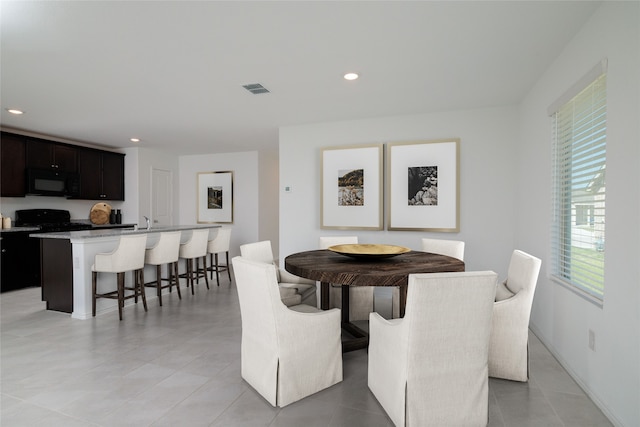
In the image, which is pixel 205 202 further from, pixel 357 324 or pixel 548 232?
pixel 548 232

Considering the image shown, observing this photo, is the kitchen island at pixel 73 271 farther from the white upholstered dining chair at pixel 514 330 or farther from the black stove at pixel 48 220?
the white upholstered dining chair at pixel 514 330

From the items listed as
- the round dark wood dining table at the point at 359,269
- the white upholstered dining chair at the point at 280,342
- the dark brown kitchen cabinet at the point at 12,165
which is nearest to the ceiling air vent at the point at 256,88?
the round dark wood dining table at the point at 359,269

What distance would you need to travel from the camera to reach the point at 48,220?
6066 millimetres

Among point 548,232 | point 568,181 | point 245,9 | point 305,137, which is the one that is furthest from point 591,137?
point 305,137

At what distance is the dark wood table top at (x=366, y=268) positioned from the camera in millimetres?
2193

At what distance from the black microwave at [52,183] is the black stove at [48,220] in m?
0.45

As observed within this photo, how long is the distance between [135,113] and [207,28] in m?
2.72

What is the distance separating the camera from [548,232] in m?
3.05

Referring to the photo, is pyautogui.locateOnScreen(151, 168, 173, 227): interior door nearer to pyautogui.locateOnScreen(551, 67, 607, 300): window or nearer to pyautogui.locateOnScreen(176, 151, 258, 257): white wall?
pyautogui.locateOnScreen(176, 151, 258, 257): white wall

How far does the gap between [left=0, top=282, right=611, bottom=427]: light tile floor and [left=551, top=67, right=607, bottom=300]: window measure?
0.79m

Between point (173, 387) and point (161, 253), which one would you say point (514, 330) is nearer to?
point (173, 387)

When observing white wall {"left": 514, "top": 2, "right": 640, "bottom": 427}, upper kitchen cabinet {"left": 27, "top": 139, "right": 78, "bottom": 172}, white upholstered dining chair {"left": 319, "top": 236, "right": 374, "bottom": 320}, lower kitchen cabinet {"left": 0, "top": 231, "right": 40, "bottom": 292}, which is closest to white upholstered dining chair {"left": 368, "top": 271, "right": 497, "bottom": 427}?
white wall {"left": 514, "top": 2, "right": 640, "bottom": 427}

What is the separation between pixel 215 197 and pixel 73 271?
395 centimetres

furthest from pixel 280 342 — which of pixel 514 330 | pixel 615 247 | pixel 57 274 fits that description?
Result: pixel 57 274
